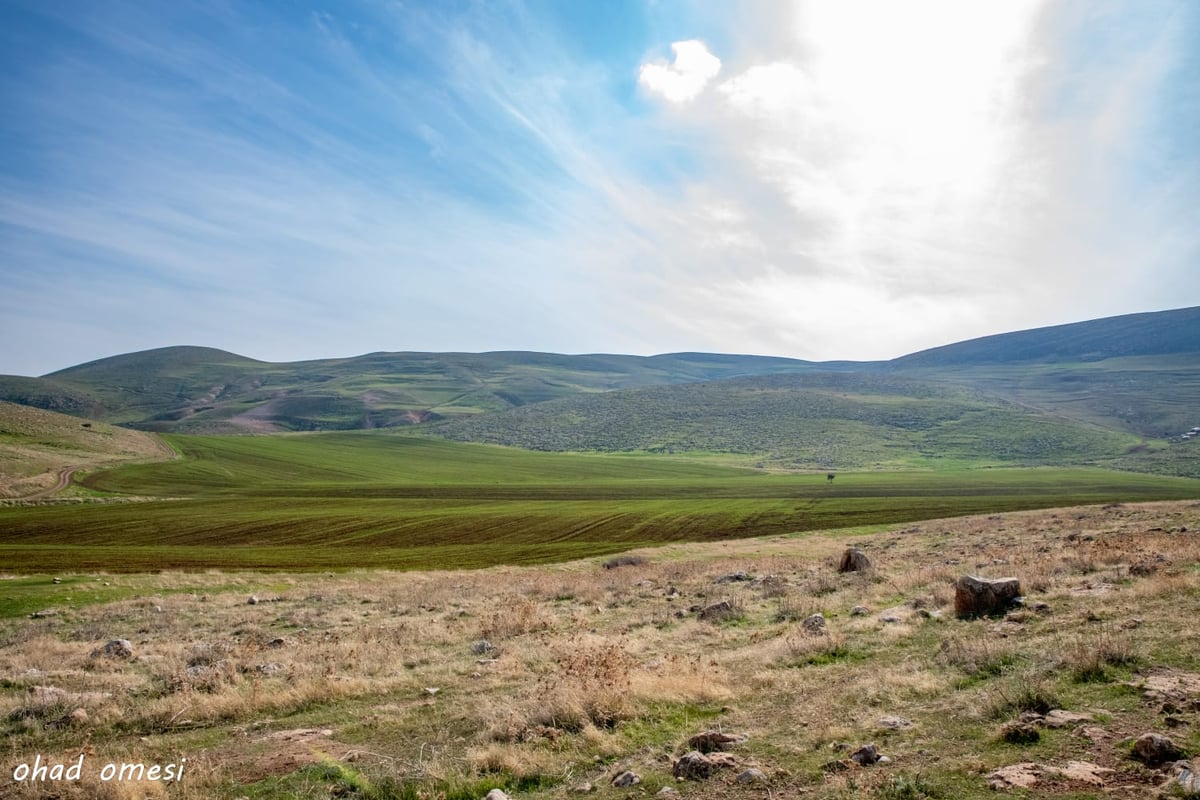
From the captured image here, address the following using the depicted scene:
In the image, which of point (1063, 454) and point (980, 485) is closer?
point (980, 485)

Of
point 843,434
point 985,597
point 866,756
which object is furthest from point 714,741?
point 843,434

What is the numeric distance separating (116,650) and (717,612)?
48.4 ft

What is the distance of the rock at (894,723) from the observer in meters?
7.45

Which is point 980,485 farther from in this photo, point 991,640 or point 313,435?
point 313,435

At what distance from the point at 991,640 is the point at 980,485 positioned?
9300 centimetres

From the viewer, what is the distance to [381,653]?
13.8 meters

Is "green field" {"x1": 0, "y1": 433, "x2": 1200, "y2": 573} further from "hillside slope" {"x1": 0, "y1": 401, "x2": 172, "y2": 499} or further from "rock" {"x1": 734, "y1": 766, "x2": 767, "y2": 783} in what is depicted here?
"rock" {"x1": 734, "y1": 766, "x2": 767, "y2": 783}

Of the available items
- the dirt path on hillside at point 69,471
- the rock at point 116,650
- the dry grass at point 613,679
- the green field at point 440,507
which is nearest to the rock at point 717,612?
the dry grass at point 613,679

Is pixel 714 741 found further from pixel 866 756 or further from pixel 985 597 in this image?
pixel 985 597

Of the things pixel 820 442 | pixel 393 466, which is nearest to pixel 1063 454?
pixel 820 442

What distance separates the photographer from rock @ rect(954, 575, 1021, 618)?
12828 millimetres

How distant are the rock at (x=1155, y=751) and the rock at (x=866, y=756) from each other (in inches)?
92.5

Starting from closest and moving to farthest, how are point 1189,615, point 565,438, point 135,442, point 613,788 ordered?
point 613,788
point 1189,615
point 135,442
point 565,438

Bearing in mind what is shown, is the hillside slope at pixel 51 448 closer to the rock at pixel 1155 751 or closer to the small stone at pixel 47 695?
the small stone at pixel 47 695
